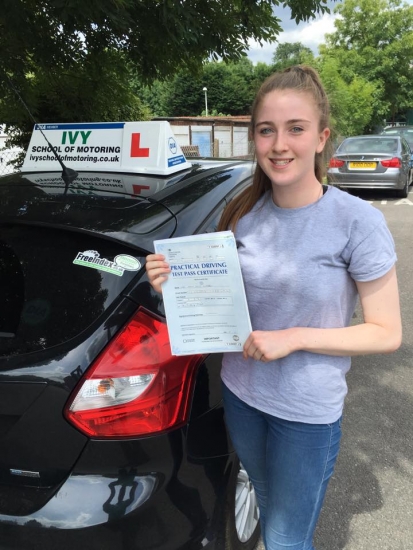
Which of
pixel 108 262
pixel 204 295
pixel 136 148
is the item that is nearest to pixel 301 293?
pixel 204 295

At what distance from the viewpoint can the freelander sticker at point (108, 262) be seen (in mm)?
1480

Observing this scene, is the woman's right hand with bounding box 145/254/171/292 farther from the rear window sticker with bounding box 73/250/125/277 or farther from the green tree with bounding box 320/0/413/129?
the green tree with bounding box 320/0/413/129

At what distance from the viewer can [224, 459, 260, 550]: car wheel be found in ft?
5.48

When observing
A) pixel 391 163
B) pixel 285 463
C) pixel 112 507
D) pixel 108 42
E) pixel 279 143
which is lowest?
pixel 112 507

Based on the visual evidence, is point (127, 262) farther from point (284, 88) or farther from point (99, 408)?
point (284, 88)

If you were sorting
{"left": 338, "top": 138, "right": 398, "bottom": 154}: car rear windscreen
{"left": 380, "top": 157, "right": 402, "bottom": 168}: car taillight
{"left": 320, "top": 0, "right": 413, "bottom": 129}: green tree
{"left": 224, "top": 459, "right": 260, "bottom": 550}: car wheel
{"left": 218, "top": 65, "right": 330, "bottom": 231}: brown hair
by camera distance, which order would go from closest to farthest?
{"left": 218, "top": 65, "right": 330, "bottom": 231}: brown hair < {"left": 224, "top": 459, "right": 260, "bottom": 550}: car wheel < {"left": 380, "top": 157, "right": 402, "bottom": 168}: car taillight < {"left": 338, "top": 138, "right": 398, "bottom": 154}: car rear windscreen < {"left": 320, "top": 0, "right": 413, "bottom": 129}: green tree

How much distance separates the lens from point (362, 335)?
123 centimetres

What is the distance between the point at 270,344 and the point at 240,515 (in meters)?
1.00

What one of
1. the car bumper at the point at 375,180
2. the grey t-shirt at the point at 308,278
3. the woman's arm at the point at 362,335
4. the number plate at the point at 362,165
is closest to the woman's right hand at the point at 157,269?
the grey t-shirt at the point at 308,278

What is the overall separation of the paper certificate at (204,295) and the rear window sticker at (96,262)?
0.22 metres

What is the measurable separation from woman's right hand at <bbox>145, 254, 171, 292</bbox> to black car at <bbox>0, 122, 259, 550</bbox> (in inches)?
5.1

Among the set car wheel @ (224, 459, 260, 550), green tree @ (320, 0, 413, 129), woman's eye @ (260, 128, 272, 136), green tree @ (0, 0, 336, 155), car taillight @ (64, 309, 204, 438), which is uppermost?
green tree @ (320, 0, 413, 129)

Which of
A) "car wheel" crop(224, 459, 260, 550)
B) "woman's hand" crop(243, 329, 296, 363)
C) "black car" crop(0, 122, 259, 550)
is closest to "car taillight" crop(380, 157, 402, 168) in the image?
"car wheel" crop(224, 459, 260, 550)

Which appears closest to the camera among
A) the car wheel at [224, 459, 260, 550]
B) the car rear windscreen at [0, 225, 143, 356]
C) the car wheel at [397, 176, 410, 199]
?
the car rear windscreen at [0, 225, 143, 356]
